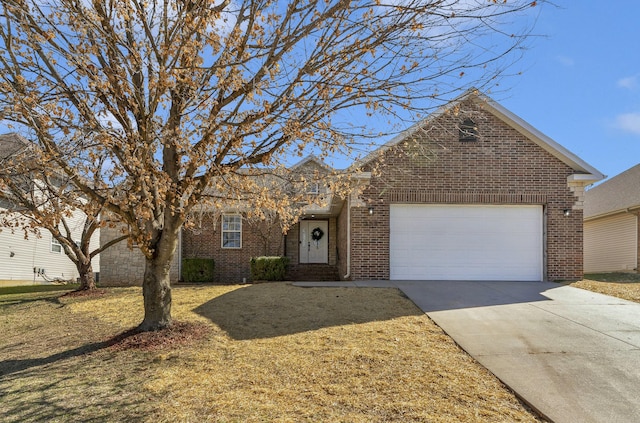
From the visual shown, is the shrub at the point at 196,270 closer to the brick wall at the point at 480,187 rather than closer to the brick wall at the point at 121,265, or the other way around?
the brick wall at the point at 121,265

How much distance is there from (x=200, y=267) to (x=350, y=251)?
5.92 meters

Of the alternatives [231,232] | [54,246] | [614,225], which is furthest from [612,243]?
[54,246]

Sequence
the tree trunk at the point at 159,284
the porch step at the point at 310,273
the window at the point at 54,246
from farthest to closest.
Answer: the window at the point at 54,246
the porch step at the point at 310,273
the tree trunk at the point at 159,284

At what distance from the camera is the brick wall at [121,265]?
15570 millimetres

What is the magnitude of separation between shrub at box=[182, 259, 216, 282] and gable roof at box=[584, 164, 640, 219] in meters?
16.5

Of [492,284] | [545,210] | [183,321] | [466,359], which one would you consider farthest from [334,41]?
[545,210]

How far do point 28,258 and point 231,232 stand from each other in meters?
9.40

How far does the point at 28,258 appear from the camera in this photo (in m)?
18.8

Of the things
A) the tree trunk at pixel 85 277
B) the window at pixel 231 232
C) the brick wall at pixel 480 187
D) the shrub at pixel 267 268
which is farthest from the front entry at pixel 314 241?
the tree trunk at pixel 85 277

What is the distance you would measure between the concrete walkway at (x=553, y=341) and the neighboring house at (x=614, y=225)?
31.0 ft

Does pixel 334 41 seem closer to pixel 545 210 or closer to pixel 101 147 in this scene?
pixel 101 147

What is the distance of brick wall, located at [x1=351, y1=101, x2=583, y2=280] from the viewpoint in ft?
40.5

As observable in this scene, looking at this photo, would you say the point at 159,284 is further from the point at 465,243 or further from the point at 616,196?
the point at 616,196

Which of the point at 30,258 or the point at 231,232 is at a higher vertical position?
the point at 231,232
